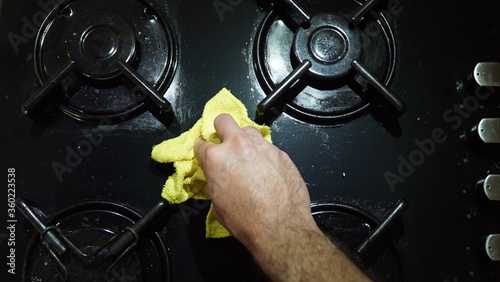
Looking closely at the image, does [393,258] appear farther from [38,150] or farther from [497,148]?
[38,150]

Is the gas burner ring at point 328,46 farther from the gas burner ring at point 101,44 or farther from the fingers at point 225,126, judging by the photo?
the gas burner ring at point 101,44

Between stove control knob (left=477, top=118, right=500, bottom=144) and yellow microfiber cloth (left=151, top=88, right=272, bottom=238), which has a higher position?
stove control knob (left=477, top=118, right=500, bottom=144)

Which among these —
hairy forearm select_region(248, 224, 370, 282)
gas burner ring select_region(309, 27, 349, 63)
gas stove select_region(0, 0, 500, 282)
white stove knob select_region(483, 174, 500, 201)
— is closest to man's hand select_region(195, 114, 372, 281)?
hairy forearm select_region(248, 224, 370, 282)

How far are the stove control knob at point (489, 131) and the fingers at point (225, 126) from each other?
1.45ft

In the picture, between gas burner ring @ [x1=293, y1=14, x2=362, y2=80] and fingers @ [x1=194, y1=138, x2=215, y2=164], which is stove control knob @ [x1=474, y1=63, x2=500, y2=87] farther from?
fingers @ [x1=194, y1=138, x2=215, y2=164]

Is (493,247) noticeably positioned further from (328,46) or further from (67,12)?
(67,12)

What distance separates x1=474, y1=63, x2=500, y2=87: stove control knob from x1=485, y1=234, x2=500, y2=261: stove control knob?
274 millimetres

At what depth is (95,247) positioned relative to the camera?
2.27 feet

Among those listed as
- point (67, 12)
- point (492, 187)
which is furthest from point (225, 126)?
point (492, 187)

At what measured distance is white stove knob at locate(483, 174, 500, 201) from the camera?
0.74 m

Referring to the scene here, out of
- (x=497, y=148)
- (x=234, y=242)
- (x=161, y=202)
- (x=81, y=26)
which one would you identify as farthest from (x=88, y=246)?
(x=497, y=148)

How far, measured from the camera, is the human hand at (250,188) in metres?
0.62

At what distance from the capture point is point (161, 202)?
27.6 inches

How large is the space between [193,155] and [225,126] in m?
0.08
